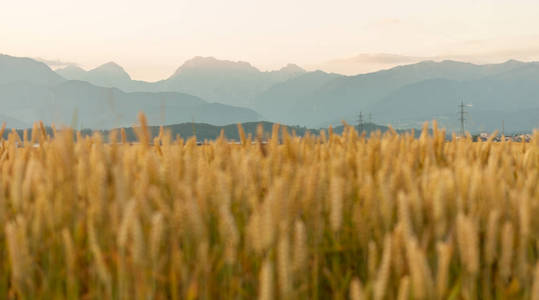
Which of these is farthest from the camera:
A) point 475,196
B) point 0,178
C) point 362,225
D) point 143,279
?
point 0,178

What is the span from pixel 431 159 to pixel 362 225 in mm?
885

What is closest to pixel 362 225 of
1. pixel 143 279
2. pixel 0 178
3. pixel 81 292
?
pixel 143 279

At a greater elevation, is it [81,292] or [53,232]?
[53,232]

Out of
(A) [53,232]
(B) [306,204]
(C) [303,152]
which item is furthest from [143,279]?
(C) [303,152]

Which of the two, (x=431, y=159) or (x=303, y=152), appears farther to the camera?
(x=303, y=152)

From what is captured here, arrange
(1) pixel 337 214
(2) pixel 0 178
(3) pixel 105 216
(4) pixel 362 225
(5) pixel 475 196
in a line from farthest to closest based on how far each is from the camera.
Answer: (2) pixel 0 178 → (5) pixel 475 196 → (4) pixel 362 225 → (3) pixel 105 216 → (1) pixel 337 214

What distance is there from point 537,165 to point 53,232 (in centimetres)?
208

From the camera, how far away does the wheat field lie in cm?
86

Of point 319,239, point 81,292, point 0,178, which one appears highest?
point 0,178

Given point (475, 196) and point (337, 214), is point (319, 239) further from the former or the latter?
point (475, 196)

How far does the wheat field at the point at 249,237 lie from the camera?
86 centimetres

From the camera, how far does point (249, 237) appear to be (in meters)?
1.03

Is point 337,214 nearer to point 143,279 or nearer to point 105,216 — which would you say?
point 143,279

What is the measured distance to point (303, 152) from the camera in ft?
6.81
